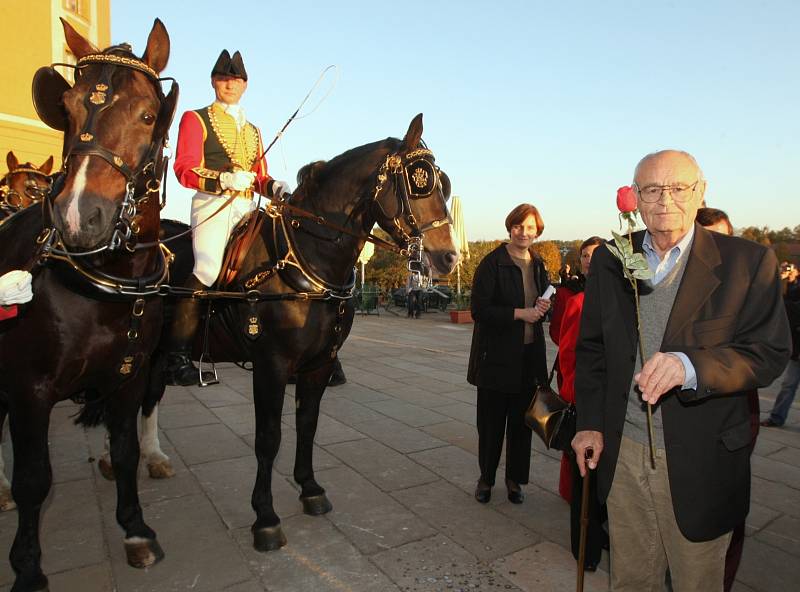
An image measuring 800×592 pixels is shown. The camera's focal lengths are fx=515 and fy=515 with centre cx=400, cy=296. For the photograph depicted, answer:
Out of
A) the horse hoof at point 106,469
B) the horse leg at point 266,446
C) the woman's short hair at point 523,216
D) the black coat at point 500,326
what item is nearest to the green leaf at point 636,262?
the black coat at point 500,326

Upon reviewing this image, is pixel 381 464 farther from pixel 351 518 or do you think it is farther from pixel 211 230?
pixel 211 230

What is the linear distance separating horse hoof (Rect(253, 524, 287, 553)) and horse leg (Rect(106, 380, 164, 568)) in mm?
510

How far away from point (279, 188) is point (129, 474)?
1974 millimetres

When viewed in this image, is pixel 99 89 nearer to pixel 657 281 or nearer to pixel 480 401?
pixel 657 281

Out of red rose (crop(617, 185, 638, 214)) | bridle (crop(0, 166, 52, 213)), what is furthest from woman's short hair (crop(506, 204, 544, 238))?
bridle (crop(0, 166, 52, 213))

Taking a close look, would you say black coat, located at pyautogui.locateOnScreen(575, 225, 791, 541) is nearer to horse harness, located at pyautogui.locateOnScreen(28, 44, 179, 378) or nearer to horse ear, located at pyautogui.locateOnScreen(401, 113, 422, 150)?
horse ear, located at pyautogui.locateOnScreen(401, 113, 422, 150)

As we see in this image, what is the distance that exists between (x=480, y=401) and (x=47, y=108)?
10.3 feet

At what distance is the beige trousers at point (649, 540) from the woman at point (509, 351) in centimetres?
162

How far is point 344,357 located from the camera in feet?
33.4

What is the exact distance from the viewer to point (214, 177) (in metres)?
3.23

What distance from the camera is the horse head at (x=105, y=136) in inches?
81.1

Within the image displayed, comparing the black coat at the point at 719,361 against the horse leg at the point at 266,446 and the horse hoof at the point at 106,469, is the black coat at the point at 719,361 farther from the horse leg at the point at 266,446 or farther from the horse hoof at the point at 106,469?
the horse hoof at the point at 106,469

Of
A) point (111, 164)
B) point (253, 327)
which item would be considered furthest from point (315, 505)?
point (111, 164)

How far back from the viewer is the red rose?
193cm
